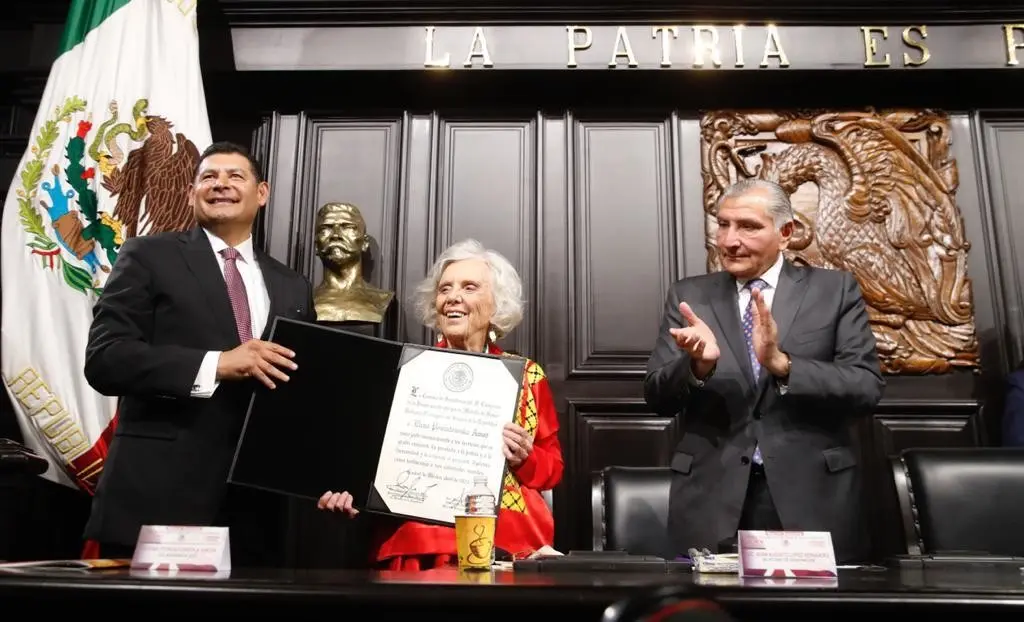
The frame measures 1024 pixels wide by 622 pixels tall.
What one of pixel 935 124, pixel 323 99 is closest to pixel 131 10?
pixel 323 99

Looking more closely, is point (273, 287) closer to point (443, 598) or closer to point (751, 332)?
point (751, 332)

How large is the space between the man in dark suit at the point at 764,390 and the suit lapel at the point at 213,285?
112 cm

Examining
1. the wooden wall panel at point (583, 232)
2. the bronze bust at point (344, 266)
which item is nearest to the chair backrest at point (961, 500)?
the wooden wall panel at point (583, 232)

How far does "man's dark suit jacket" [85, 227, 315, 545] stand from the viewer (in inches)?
80.4

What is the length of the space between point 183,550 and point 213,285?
112cm

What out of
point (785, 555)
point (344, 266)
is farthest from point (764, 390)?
point (344, 266)

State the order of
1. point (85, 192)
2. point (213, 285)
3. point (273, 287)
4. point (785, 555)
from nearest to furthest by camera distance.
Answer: point (785, 555) < point (213, 285) < point (273, 287) < point (85, 192)

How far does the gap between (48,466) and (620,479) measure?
1.89m

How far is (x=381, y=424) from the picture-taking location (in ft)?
6.02

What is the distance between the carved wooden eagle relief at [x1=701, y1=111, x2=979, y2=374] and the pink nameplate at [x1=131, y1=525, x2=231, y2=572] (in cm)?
276

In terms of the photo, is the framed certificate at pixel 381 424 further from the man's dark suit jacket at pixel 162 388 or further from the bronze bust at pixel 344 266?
the bronze bust at pixel 344 266

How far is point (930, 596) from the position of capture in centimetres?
95

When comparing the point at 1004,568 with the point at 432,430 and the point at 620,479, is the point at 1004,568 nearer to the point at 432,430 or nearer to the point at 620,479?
the point at 432,430

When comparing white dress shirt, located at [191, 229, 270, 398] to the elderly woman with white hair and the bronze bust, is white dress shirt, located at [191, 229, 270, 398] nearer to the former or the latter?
the elderly woman with white hair
